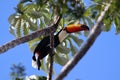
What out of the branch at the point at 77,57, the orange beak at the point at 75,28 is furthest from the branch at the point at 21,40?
the branch at the point at 77,57

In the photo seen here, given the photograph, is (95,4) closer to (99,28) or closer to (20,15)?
(99,28)

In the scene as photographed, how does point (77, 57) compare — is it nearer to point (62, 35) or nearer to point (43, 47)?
point (62, 35)

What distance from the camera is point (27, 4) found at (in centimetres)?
667

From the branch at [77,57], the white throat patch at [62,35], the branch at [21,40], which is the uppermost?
the white throat patch at [62,35]

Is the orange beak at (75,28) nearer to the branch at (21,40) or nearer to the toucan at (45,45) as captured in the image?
the toucan at (45,45)

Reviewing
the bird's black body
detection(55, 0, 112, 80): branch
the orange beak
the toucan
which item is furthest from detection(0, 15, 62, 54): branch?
detection(55, 0, 112, 80): branch

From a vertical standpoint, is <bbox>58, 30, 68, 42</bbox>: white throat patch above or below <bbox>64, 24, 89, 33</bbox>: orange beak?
above

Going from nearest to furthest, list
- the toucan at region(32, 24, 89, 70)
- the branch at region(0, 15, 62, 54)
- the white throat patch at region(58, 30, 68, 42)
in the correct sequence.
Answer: the branch at region(0, 15, 62, 54)
the toucan at region(32, 24, 89, 70)
the white throat patch at region(58, 30, 68, 42)

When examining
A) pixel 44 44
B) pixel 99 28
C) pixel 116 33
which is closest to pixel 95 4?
pixel 99 28

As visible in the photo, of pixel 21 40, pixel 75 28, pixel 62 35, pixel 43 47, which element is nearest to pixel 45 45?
pixel 43 47

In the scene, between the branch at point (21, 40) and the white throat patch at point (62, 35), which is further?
the white throat patch at point (62, 35)

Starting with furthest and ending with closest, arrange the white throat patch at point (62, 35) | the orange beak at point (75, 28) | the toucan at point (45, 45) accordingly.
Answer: the white throat patch at point (62, 35), the toucan at point (45, 45), the orange beak at point (75, 28)

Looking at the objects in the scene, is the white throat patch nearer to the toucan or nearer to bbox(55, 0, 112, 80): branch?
the toucan

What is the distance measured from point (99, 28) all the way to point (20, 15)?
10.6 ft
